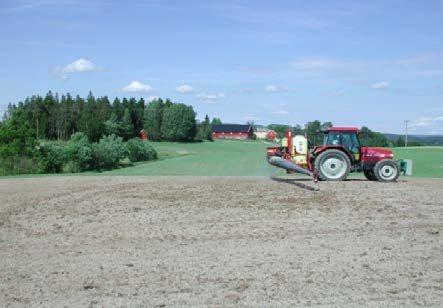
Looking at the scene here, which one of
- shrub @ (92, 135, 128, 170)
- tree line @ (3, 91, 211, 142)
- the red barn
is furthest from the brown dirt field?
the red barn

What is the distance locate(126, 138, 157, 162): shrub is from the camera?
224 ft

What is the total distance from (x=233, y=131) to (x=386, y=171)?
156 metres

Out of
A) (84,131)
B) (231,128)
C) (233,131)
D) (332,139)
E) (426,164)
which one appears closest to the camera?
(332,139)

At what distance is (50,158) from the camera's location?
53.2 metres

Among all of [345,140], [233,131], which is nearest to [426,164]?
[345,140]

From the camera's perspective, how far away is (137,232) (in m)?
10.7

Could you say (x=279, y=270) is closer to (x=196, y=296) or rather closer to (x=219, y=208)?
(x=196, y=296)

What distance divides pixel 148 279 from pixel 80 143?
51.2m

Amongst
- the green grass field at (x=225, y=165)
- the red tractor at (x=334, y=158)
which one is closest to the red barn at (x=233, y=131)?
the green grass field at (x=225, y=165)

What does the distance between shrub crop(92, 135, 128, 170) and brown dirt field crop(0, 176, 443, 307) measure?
43793 mm

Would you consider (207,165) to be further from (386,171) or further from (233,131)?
(233,131)

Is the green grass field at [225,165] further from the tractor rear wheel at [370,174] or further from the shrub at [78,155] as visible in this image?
the shrub at [78,155]

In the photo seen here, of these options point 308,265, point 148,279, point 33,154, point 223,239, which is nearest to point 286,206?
point 223,239

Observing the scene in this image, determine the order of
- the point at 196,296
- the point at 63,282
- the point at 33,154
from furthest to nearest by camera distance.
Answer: the point at 33,154 → the point at 63,282 → the point at 196,296
